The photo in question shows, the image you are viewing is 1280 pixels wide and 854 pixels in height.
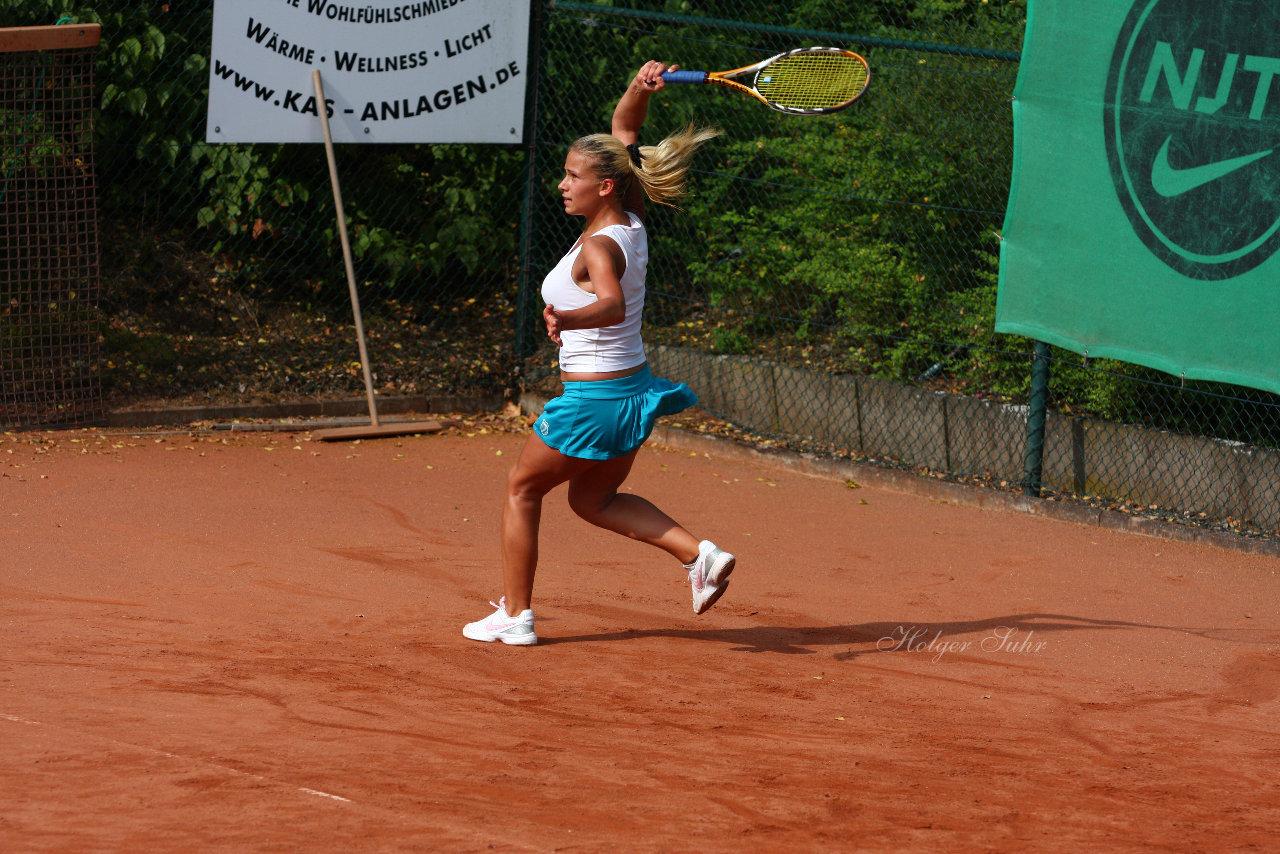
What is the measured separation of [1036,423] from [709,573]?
3329 mm

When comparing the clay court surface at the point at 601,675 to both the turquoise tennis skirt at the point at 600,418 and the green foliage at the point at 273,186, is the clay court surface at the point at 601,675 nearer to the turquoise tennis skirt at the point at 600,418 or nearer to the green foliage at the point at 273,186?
the turquoise tennis skirt at the point at 600,418

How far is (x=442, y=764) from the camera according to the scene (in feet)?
12.0

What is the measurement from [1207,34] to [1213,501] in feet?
7.82

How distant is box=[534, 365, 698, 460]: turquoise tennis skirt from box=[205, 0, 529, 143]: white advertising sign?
15.4ft

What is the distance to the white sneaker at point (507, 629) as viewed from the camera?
488cm

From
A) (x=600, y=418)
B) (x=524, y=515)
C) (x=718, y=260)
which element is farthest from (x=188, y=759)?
(x=718, y=260)

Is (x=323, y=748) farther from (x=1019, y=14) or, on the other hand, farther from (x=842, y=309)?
(x=1019, y=14)

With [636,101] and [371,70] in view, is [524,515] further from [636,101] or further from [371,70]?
[371,70]

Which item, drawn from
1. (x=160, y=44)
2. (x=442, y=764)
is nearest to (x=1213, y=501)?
(x=442, y=764)

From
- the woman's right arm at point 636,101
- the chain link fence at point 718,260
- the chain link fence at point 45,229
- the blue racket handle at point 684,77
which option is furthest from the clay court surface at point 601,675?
the blue racket handle at point 684,77

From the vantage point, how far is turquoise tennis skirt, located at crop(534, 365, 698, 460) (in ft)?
15.5

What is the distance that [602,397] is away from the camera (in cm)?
474

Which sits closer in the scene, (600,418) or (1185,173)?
(600,418)

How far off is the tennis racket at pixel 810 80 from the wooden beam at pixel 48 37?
4.21 m
